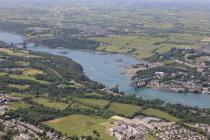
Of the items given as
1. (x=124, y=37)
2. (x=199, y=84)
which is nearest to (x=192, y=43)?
(x=124, y=37)

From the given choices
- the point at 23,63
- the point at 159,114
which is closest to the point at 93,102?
the point at 159,114

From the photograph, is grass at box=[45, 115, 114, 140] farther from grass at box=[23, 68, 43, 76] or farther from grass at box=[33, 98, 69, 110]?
grass at box=[23, 68, 43, 76]

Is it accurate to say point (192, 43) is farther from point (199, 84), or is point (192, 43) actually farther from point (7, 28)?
point (7, 28)

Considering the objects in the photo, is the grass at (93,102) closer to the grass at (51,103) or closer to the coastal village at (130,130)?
the grass at (51,103)

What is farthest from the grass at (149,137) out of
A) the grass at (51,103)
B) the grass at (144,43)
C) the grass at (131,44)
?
the grass at (131,44)

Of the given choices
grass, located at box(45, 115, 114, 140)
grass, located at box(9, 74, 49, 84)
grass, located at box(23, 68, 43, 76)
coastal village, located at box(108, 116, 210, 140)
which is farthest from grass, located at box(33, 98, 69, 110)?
grass, located at box(23, 68, 43, 76)

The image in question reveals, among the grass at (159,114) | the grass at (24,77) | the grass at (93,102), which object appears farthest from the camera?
the grass at (24,77)
